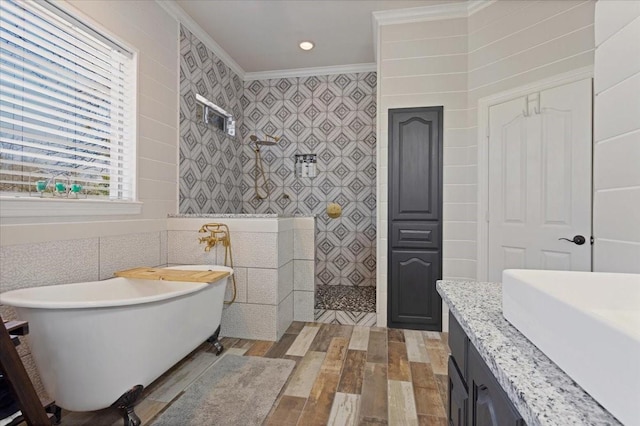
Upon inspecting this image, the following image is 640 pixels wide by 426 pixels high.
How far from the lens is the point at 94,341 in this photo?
1.49 meters

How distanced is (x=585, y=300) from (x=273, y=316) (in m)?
2.32

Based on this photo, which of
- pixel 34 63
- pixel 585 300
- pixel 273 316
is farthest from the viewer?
pixel 273 316

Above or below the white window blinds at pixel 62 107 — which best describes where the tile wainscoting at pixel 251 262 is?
below

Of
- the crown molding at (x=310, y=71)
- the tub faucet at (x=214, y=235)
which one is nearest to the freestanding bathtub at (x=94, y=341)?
the tub faucet at (x=214, y=235)

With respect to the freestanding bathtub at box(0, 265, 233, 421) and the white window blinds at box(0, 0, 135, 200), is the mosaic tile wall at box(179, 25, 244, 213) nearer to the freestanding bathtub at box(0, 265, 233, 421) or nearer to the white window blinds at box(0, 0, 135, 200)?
the white window blinds at box(0, 0, 135, 200)

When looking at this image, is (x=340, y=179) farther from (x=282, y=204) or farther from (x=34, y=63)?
(x=34, y=63)

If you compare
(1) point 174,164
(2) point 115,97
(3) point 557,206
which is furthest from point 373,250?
(2) point 115,97

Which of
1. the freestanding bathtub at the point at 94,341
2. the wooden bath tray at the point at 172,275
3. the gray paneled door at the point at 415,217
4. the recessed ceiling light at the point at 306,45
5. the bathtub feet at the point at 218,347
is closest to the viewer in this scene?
the freestanding bathtub at the point at 94,341

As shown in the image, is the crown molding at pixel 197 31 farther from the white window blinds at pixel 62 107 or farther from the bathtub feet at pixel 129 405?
the bathtub feet at pixel 129 405

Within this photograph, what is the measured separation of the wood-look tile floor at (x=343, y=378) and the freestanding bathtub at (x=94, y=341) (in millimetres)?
274

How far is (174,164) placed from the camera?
2.96 metres

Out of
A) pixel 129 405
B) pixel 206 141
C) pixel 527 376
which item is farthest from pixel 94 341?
pixel 206 141

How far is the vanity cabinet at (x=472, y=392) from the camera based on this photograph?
Answer: 606 millimetres

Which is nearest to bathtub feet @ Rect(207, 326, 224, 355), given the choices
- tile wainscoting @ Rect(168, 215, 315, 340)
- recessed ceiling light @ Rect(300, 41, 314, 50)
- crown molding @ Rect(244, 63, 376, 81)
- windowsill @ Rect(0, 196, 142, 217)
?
tile wainscoting @ Rect(168, 215, 315, 340)
